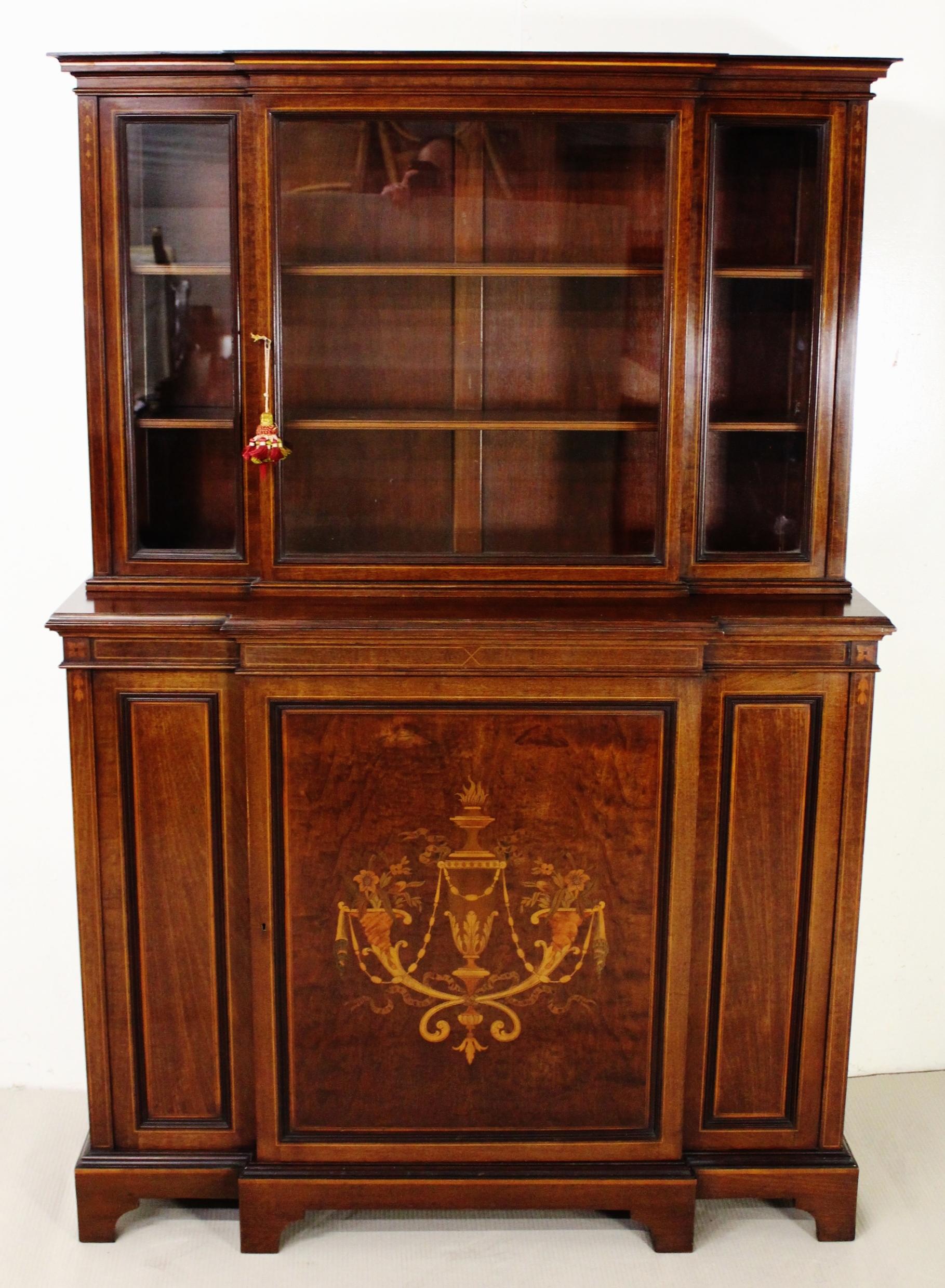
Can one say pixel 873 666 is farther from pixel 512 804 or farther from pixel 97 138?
pixel 97 138

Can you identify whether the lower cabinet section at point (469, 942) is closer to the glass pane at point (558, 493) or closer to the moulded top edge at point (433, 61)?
the glass pane at point (558, 493)

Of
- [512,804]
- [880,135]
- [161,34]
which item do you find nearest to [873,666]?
[512,804]

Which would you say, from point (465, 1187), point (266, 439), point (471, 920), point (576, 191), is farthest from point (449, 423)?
point (465, 1187)

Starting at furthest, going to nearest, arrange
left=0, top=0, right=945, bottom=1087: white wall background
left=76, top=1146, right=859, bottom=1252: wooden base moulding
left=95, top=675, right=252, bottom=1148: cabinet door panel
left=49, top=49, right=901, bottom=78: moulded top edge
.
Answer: left=0, top=0, right=945, bottom=1087: white wall background < left=76, top=1146, right=859, bottom=1252: wooden base moulding < left=95, top=675, right=252, bottom=1148: cabinet door panel < left=49, top=49, right=901, bottom=78: moulded top edge

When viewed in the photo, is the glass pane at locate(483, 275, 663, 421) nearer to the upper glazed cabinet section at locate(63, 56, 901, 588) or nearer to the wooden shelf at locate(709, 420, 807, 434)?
the upper glazed cabinet section at locate(63, 56, 901, 588)

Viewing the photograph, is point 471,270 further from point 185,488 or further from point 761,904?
point 761,904

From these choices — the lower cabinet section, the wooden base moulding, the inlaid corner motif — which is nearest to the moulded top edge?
the lower cabinet section

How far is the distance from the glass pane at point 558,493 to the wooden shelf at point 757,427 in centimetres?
15

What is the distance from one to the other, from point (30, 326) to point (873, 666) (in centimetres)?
155

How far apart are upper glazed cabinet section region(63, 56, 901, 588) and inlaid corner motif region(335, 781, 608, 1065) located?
0.45 meters

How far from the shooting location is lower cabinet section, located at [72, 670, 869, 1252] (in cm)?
223

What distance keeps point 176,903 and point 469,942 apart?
0.46 m

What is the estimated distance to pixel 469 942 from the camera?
2295 mm

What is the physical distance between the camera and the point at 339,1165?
2.36 meters
